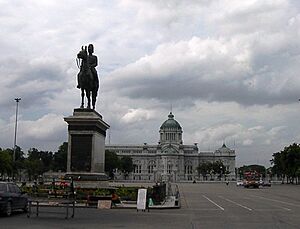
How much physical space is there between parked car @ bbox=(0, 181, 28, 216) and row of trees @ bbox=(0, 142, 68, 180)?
74.8 m

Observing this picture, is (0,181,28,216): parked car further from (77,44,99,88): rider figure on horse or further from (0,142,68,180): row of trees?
(0,142,68,180): row of trees

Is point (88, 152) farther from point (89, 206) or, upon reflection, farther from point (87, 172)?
point (89, 206)

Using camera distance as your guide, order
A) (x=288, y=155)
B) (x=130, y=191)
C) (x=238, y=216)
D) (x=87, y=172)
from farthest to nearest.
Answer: (x=288, y=155), (x=130, y=191), (x=87, y=172), (x=238, y=216)

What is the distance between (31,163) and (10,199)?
358 feet

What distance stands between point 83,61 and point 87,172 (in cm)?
770

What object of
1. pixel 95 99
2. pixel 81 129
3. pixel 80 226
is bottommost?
pixel 80 226

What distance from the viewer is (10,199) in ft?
82.4

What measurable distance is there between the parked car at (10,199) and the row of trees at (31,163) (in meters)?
74.8

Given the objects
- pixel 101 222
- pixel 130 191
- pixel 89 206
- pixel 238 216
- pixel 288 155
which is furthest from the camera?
pixel 288 155

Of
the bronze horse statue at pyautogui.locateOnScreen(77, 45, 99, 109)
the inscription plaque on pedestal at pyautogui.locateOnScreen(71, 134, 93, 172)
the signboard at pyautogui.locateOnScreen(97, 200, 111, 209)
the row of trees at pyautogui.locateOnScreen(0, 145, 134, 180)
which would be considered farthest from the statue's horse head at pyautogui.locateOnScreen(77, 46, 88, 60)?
the row of trees at pyautogui.locateOnScreen(0, 145, 134, 180)

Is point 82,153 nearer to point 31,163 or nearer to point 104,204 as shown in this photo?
point 104,204

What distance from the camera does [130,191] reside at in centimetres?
3744

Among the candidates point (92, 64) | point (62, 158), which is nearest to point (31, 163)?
point (62, 158)

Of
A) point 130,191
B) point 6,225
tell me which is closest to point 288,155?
point 130,191
